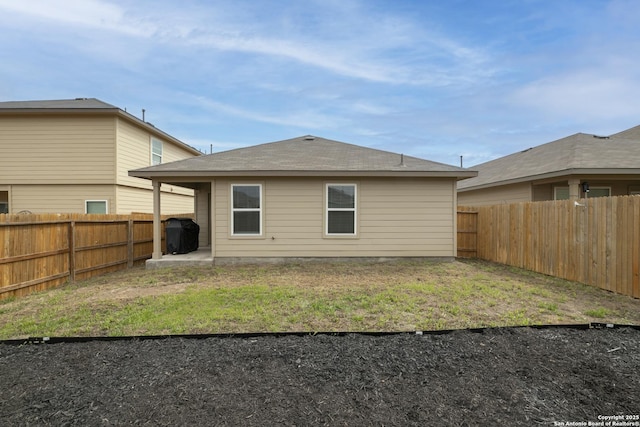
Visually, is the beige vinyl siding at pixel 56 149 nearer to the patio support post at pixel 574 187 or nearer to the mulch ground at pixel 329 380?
the mulch ground at pixel 329 380

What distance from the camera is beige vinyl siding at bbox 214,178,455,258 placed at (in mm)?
9898

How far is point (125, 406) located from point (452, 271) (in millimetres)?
7790

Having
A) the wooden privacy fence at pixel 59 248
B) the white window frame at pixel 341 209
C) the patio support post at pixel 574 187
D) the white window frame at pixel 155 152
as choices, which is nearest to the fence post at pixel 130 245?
the wooden privacy fence at pixel 59 248

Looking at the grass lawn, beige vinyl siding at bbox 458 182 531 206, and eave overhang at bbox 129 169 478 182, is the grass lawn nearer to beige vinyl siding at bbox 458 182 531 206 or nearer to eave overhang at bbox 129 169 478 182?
eave overhang at bbox 129 169 478 182

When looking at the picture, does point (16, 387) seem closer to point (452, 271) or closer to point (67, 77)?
point (452, 271)

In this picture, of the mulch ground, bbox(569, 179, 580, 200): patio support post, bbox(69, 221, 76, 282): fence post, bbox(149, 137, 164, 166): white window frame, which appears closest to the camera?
the mulch ground

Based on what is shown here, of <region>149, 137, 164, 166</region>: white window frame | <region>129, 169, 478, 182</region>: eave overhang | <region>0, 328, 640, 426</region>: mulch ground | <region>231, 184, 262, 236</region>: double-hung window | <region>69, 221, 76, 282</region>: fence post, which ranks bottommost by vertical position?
<region>0, 328, 640, 426</region>: mulch ground

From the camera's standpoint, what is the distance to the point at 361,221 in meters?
9.98

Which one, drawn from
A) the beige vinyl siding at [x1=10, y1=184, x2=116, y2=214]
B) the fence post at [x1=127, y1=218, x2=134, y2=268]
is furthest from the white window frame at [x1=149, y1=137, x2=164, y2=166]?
the fence post at [x1=127, y1=218, x2=134, y2=268]

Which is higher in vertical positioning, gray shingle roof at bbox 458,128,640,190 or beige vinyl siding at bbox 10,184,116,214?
gray shingle roof at bbox 458,128,640,190

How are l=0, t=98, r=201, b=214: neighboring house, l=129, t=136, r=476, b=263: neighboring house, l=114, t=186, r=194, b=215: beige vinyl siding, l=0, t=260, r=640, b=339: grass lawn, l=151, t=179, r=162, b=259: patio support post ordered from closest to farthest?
l=0, t=260, r=640, b=339: grass lawn
l=151, t=179, r=162, b=259: patio support post
l=129, t=136, r=476, b=263: neighboring house
l=0, t=98, r=201, b=214: neighboring house
l=114, t=186, r=194, b=215: beige vinyl siding

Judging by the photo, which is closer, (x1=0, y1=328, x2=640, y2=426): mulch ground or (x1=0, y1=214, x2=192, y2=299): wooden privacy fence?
(x1=0, y1=328, x2=640, y2=426): mulch ground

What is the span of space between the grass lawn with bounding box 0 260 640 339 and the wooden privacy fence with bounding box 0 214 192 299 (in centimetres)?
43

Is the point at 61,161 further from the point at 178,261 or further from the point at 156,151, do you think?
the point at 178,261
